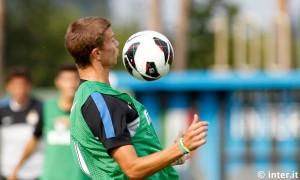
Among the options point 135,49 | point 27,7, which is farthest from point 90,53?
point 27,7

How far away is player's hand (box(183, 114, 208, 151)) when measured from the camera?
14.6 ft

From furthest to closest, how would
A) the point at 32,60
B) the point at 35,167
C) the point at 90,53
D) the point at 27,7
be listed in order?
1. the point at 27,7
2. the point at 32,60
3. the point at 35,167
4. the point at 90,53

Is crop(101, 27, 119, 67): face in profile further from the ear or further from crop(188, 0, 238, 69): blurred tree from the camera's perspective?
crop(188, 0, 238, 69): blurred tree

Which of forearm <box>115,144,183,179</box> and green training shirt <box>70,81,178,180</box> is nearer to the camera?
forearm <box>115,144,183,179</box>

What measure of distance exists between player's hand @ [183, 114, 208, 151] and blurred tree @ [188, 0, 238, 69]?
43.0 meters

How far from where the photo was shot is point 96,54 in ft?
15.9

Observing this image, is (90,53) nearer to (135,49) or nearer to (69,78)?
(135,49)

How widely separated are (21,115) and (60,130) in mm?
1745

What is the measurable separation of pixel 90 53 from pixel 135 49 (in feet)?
1.43

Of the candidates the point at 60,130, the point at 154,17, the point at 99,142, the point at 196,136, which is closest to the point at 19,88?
the point at 60,130

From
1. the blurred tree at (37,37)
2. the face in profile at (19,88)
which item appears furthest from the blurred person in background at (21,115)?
the blurred tree at (37,37)

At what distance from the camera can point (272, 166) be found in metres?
12.8

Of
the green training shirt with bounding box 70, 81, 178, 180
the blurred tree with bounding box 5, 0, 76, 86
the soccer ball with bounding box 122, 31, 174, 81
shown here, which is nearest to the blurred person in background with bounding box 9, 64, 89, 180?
the soccer ball with bounding box 122, 31, 174, 81

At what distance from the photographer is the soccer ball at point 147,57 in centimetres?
515
